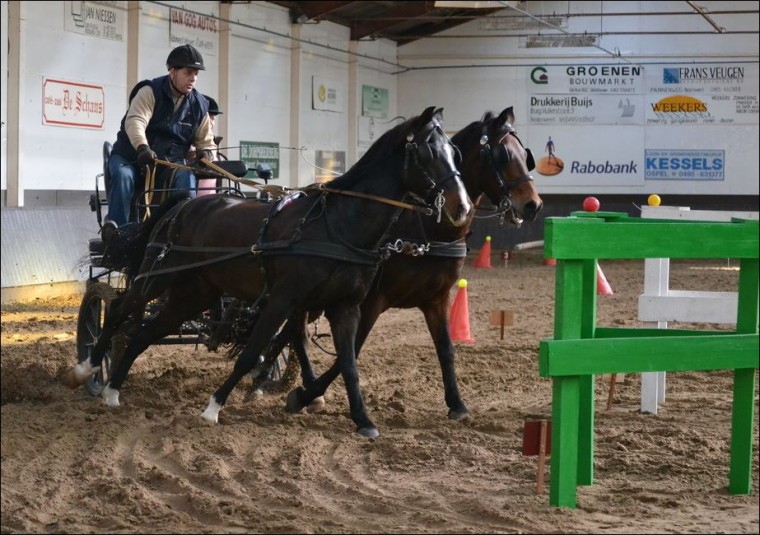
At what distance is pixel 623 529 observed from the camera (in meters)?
4.46

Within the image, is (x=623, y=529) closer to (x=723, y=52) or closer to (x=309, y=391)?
(x=309, y=391)

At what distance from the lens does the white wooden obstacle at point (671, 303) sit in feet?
20.1

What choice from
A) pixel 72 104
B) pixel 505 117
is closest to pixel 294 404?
pixel 505 117

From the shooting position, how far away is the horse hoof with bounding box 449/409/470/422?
7043mm

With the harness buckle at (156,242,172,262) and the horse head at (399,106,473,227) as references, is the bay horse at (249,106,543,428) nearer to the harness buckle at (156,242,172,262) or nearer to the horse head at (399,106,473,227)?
the horse head at (399,106,473,227)

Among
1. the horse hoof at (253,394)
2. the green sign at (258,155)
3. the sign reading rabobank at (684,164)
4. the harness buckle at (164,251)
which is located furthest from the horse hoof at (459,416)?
the sign reading rabobank at (684,164)

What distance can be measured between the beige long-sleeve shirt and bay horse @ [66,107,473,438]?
1.01m

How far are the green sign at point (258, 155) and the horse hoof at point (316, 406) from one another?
1259 cm

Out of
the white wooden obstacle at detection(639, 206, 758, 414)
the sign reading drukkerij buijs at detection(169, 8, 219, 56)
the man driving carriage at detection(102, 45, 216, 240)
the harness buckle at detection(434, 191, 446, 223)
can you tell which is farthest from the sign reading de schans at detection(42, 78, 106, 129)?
the white wooden obstacle at detection(639, 206, 758, 414)

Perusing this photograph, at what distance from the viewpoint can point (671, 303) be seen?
6227 millimetres

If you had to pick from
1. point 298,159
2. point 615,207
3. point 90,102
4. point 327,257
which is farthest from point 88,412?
point 615,207

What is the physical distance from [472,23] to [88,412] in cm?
2009

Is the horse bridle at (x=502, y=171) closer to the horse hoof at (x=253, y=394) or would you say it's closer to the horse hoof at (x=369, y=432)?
the horse hoof at (x=369, y=432)

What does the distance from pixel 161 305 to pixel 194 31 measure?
11451 millimetres
